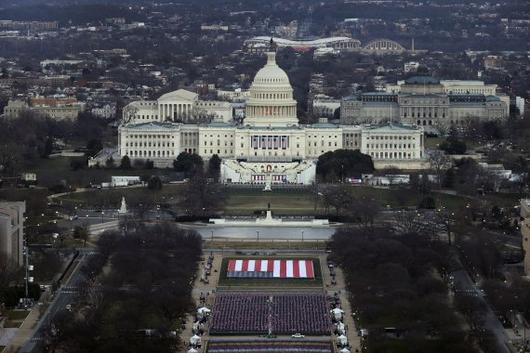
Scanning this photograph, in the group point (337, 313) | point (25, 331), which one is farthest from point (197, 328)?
point (25, 331)

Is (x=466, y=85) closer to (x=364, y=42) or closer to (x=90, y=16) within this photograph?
(x=364, y=42)

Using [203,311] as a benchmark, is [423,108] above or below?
above

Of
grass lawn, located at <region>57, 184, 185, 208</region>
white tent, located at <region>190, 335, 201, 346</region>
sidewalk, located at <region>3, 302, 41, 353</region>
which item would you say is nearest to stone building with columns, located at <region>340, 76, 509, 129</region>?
grass lawn, located at <region>57, 184, 185, 208</region>

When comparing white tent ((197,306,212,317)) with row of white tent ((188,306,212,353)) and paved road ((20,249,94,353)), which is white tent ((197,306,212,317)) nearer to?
row of white tent ((188,306,212,353))

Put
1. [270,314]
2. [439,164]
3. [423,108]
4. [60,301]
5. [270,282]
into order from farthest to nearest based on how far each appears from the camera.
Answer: [423,108], [439,164], [270,282], [60,301], [270,314]

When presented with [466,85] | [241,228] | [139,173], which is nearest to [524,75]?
[466,85]

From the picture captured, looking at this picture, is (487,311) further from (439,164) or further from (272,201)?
(439,164)

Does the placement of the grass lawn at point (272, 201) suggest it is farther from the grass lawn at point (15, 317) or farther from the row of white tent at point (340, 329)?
the grass lawn at point (15, 317)
